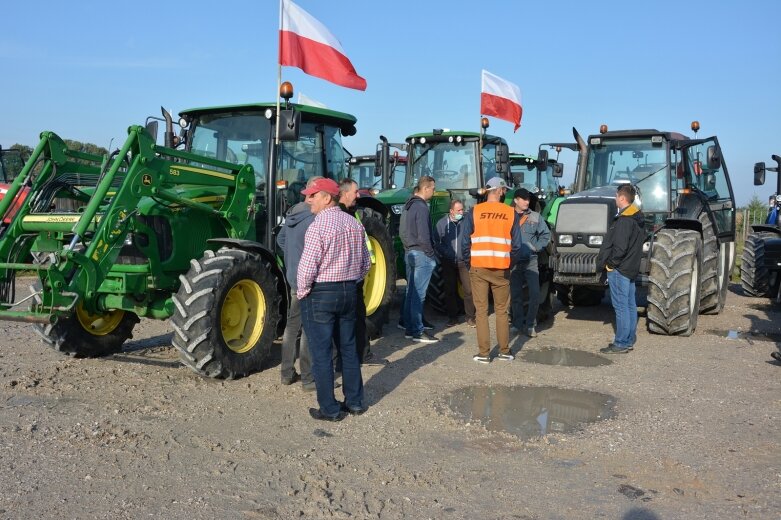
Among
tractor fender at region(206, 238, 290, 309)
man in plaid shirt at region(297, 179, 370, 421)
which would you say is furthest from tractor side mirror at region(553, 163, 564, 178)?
man in plaid shirt at region(297, 179, 370, 421)

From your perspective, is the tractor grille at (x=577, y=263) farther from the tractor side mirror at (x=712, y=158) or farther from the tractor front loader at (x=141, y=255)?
the tractor front loader at (x=141, y=255)

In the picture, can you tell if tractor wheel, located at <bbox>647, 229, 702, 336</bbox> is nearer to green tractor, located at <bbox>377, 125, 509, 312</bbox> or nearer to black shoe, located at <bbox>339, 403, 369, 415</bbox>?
green tractor, located at <bbox>377, 125, 509, 312</bbox>

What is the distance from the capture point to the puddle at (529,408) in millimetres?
5625

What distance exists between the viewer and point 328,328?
563 cm

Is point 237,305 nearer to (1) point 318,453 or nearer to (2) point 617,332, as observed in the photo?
(1) point 318,453

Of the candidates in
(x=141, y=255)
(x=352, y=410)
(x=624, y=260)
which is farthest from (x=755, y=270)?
(x=141, y=255)

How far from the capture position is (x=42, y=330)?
7148 mm

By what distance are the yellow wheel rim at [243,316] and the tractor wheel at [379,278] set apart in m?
1.88

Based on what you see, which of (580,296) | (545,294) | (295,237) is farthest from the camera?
(580,296)

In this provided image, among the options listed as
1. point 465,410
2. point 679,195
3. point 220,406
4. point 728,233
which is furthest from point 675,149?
point 220,406

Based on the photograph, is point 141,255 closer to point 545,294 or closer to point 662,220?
point 545,294

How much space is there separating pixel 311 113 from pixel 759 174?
773 centimetres

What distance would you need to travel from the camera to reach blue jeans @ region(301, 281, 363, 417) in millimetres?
5586

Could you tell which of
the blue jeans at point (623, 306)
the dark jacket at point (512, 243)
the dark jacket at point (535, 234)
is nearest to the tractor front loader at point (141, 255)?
the dark jacket at point (512, 243)
